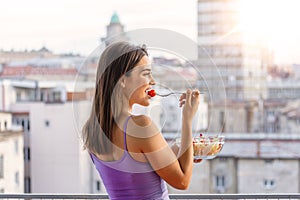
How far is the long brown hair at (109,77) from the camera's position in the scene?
0.56m

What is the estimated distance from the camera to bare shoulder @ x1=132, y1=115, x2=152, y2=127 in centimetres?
54

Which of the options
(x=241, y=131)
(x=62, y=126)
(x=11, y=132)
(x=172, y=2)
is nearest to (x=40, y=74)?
(x=62, y=126)

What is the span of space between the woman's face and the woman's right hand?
0.04 meters

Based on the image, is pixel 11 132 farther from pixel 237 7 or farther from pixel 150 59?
pixel 150 59

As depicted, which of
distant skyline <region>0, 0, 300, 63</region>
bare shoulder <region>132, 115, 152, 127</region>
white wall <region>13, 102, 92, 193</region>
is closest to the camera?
bare shoulder <region>132, 115, 152, 127</region>

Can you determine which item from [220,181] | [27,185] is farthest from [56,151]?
[220,181]

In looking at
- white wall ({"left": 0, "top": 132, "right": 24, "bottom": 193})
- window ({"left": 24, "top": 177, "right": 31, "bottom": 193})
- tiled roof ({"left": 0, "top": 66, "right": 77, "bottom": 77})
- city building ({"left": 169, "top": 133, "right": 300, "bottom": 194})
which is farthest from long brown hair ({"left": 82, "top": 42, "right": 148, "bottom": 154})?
window ({"left": 24, "top": 177, "right": 31, "bottom": 193})

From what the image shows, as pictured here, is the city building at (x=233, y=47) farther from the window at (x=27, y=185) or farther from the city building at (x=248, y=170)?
the window at (x=27, y=185)

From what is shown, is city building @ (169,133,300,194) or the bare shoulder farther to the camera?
city building @ (169,133,300,194)

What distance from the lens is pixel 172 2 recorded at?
51.4ft

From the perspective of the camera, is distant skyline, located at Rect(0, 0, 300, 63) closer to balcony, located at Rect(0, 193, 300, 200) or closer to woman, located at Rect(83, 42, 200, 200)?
balcony, located at Rect(0, 193, 300, 200)

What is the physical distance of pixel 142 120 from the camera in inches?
21.3

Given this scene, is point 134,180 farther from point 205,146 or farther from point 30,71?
point 30,71

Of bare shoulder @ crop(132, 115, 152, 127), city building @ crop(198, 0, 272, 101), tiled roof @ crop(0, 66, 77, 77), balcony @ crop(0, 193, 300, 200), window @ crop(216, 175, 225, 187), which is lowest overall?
window @ crop(216, 175, 225, 187)
